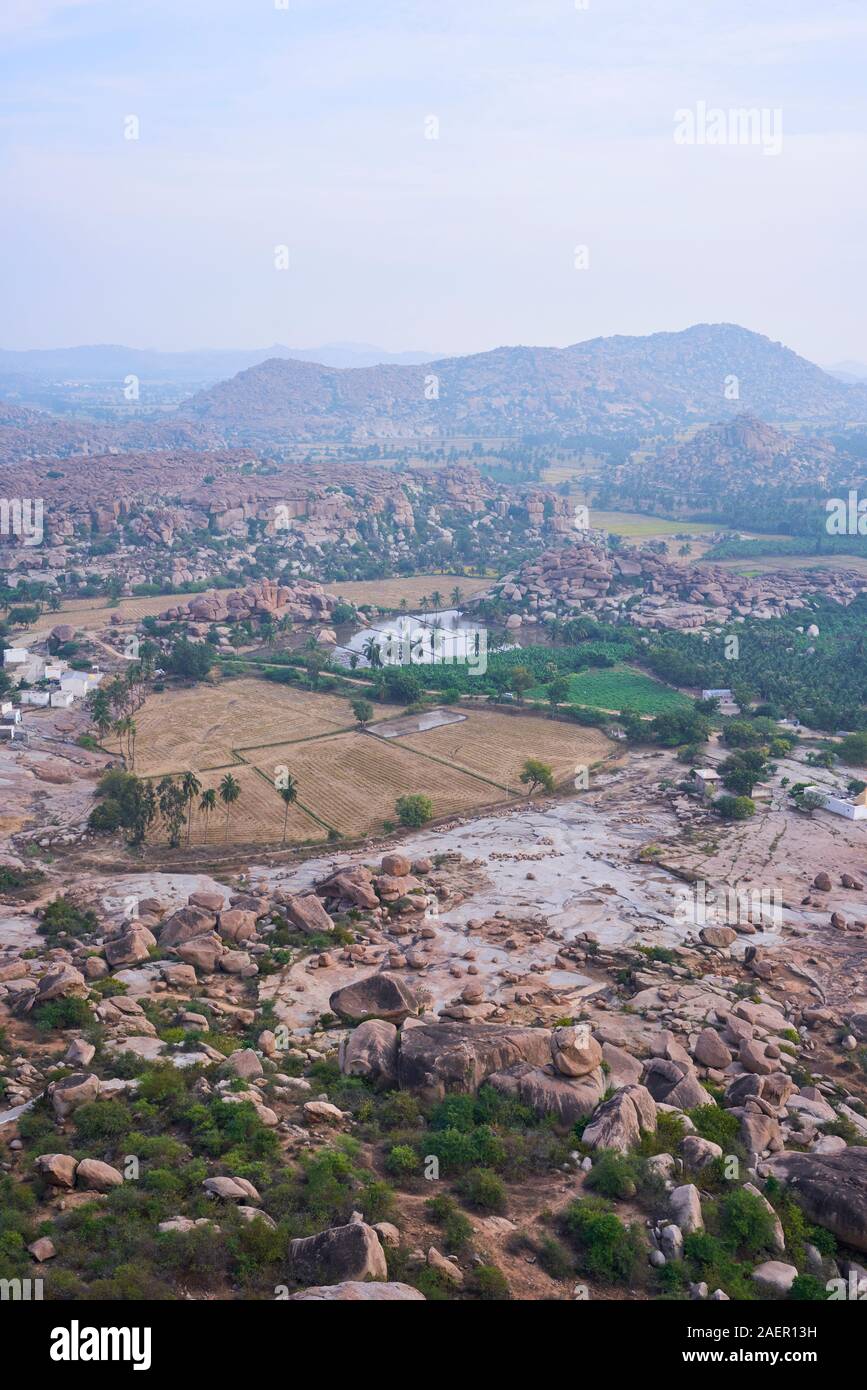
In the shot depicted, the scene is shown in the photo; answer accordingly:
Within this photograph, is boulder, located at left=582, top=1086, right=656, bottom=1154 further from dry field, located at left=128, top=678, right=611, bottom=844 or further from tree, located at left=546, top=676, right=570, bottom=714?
tree, located at left=546, top=676, right=570, bottom=714

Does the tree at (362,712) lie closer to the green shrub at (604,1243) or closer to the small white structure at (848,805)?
the small white structure at (848,805)

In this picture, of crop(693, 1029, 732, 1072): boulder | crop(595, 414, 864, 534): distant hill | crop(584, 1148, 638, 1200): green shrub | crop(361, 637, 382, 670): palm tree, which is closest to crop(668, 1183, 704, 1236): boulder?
crop(584, 1148, 638, 1200): green shrub

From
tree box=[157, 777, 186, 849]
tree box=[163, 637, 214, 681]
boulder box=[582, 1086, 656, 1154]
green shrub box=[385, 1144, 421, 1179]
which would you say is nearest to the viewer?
green shrub box=[385, 1144, 421, 1179]

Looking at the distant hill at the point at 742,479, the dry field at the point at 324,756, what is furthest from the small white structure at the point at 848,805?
the distant hill at the point at 742,479

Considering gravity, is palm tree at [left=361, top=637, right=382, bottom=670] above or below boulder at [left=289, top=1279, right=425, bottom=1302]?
above

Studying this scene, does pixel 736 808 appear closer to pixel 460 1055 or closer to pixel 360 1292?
pixel 460 1055
